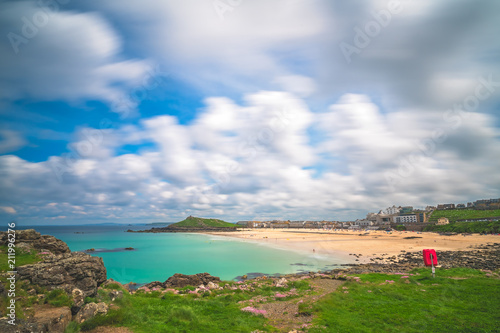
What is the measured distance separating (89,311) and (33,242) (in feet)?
36.3

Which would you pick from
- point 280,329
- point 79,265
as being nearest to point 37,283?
point 79,265

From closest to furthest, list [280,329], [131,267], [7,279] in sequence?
[7,279]
[280,329]
[131,267]

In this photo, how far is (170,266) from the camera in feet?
155

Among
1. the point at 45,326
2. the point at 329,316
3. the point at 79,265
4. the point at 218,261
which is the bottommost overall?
the point at 218,261

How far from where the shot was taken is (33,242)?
18125 millimetres

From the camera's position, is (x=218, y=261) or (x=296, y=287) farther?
(x=218, y=261)

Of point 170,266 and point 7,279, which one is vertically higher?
point 7,279

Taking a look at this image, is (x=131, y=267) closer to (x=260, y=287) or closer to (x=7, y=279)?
(x=260, y=287)

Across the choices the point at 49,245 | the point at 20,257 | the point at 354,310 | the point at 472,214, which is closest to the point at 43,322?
the point at 20,257

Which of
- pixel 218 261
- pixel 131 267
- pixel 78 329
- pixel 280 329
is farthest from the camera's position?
pixel 218 261

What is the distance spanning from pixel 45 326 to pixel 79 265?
5.60 meters

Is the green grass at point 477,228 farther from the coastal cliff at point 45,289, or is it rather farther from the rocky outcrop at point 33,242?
the rocky outcrop at point 33,242

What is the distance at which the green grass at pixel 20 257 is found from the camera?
13767mm

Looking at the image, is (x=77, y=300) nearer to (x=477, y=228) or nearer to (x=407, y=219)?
(x=477, y=228)
